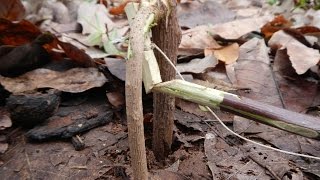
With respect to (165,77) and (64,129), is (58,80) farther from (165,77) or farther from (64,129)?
(165,77)

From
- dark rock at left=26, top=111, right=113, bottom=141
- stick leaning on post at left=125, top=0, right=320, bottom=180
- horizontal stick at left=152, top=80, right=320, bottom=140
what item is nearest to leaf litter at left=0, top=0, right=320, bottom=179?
dark rock at left=26, top=111, right=113, bottom=141

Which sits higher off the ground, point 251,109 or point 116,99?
point 251,109

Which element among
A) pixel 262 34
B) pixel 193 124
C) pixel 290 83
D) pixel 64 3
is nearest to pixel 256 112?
pixel 193 124

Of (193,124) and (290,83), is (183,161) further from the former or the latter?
(290,83)

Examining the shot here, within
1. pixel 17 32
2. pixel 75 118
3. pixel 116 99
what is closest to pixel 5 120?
pixel 75 118

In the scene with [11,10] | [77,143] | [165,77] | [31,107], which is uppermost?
[11,10]

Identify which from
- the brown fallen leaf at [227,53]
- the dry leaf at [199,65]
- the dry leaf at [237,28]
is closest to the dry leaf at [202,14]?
the dry leaf at [237,28]
